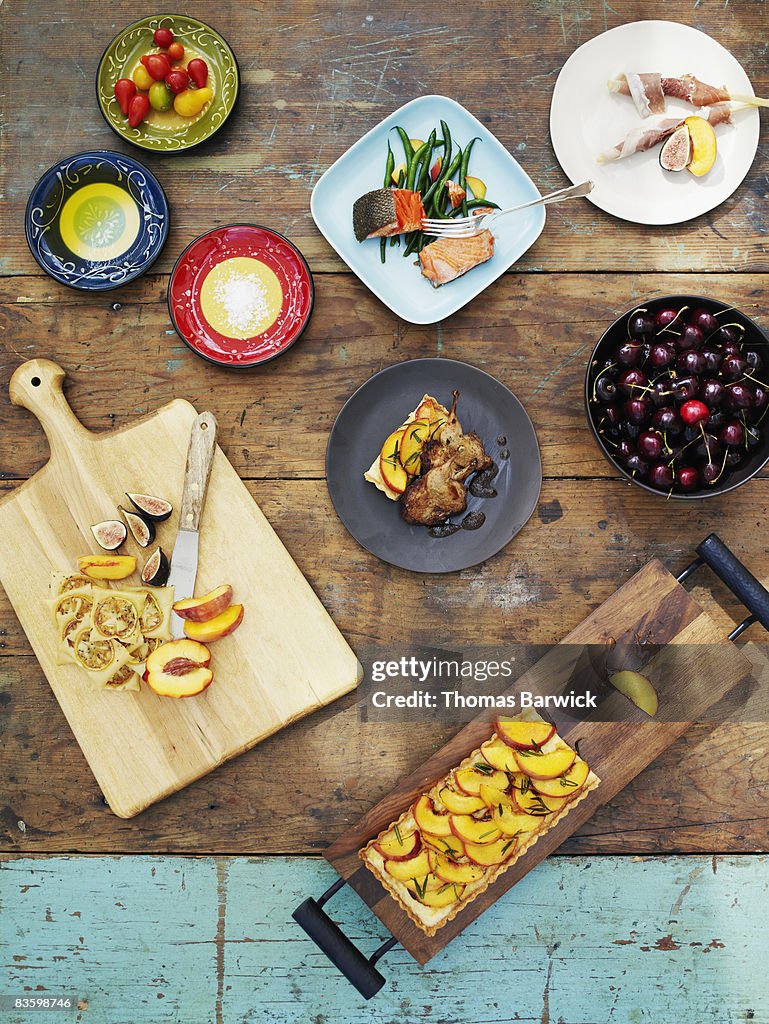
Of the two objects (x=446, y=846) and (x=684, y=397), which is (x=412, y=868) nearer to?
(x=446, y=846)

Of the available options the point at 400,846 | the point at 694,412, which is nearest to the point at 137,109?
the point at 694,412

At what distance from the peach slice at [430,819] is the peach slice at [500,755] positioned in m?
0.21

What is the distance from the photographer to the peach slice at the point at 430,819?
7.39 ft

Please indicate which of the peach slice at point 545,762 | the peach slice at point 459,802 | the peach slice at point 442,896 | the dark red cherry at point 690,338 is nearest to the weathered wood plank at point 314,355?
the dark red cherry at point 690,338

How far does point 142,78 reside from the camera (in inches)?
96.9

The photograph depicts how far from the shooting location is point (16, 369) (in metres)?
2.50

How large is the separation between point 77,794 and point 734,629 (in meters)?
2.17

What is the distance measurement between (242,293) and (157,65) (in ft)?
2.47

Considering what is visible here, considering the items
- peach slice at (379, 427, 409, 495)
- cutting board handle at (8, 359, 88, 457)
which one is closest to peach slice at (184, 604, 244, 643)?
peach slice at (379, 427, 409, 495)

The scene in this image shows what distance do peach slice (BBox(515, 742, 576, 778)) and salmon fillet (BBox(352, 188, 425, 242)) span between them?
1646 mm

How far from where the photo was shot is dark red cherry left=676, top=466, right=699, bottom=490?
2.28 meters

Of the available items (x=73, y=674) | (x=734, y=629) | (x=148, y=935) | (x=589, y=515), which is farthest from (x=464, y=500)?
(x=148, y=935)

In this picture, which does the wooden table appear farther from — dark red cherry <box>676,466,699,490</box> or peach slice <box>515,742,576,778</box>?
peach slice <box>515,742,576,778</box>

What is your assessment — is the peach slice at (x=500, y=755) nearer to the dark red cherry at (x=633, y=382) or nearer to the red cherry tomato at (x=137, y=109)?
the dark red cherry at (x=633, y=382)
